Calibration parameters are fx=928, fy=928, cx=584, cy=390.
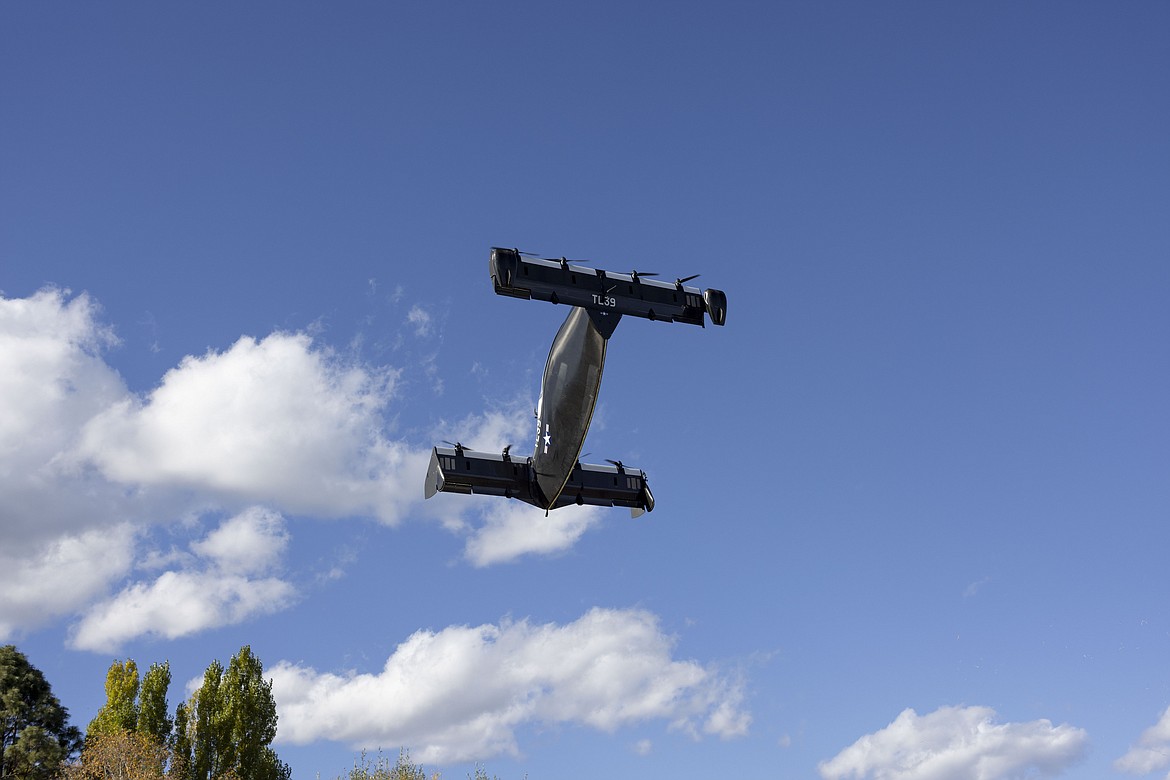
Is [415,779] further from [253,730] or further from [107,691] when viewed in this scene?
[107,691]

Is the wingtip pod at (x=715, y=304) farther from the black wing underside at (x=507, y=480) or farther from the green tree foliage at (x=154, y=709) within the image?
the green tree foliage at (x=154, y=709)

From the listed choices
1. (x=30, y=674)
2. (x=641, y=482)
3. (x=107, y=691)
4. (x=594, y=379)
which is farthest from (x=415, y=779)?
(x=594, y=379)

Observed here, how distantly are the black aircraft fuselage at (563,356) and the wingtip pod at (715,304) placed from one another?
0.02 metres

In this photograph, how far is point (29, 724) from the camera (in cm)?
4550

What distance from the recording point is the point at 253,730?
157ft

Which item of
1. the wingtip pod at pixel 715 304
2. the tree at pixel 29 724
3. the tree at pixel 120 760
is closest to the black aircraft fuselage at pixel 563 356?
the wingtip pod at pixel 715 304

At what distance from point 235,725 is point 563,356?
3482cm

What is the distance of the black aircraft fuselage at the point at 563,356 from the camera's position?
827 inches

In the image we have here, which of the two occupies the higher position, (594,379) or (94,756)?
(594,379)

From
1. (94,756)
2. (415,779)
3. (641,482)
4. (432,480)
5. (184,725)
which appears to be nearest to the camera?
(432,480)

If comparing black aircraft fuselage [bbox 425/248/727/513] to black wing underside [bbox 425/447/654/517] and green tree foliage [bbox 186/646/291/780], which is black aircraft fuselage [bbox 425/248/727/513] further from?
green tree foliage [bbox 186/646/291/780]

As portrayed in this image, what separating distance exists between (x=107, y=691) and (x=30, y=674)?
3762 millimetres

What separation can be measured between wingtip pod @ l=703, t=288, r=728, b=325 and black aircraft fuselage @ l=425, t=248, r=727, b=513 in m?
0.02

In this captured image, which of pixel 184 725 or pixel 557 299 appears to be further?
pixel 184 725
